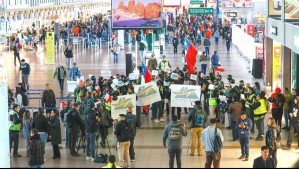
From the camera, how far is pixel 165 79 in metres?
27.0

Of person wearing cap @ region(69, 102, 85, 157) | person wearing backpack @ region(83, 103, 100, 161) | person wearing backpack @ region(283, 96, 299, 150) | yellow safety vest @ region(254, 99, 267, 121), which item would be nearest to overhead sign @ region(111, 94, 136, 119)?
person wearing cap @ region(69, 102, 85, 157)

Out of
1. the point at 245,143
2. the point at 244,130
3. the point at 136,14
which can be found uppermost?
the point at 136,14

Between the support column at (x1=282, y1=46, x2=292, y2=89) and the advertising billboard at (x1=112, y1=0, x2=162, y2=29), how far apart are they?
21.6 feet

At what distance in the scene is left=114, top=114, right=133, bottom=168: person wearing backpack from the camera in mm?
18344

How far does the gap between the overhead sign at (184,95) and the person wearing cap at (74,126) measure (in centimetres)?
505

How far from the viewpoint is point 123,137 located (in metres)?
18.4

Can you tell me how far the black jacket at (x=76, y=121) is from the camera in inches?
788

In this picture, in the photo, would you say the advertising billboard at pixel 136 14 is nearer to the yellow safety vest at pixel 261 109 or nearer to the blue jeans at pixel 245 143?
the yellow safety vest at pixel 261 109

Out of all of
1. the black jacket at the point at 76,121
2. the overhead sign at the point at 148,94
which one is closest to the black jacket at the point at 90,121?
the black jacket at the point at 76,121

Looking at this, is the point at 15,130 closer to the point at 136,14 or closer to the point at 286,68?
the point at 286,68

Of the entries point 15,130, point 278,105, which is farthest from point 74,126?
point 278,105

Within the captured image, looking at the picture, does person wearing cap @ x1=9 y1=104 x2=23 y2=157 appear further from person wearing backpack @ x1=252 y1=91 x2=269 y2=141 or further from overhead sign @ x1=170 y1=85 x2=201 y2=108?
person wearing backpack @ x1=252 y1=91 x2=269 y2=141

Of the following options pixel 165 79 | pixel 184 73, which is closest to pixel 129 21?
pixel 184 73

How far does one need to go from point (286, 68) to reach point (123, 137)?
12551 millimetres
